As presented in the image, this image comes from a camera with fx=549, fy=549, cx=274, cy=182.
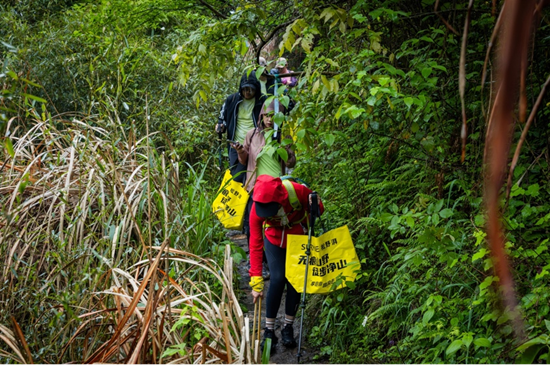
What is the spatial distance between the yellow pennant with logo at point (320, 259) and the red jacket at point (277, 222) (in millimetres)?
219

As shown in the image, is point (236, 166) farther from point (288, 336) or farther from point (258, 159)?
point (288, 336)

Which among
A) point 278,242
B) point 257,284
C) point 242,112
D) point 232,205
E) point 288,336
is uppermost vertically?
point 242,112

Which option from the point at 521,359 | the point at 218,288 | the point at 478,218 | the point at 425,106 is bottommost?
the point at 218,288

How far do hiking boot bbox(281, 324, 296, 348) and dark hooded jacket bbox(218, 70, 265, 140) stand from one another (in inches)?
104

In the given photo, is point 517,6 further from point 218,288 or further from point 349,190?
point 349,190

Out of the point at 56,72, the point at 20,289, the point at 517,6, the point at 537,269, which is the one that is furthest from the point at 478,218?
the point at 56,72

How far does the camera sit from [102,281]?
12.1 feet

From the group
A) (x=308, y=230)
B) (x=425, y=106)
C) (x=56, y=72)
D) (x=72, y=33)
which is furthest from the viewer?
(x=72, y=33)

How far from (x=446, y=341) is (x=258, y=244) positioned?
2.06m

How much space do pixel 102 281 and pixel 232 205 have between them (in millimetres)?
2496

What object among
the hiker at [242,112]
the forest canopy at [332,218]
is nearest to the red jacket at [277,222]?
the forest canopy at [332,218]

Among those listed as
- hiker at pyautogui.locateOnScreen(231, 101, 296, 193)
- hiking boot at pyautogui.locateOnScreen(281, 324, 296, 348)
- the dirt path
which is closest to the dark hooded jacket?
hiker at pyautogui.locateOnScreen(231, 101, 296, 193)

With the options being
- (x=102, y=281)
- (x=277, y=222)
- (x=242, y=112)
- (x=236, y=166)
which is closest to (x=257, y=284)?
(x=277, y=222)

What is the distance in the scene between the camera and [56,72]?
873cm
